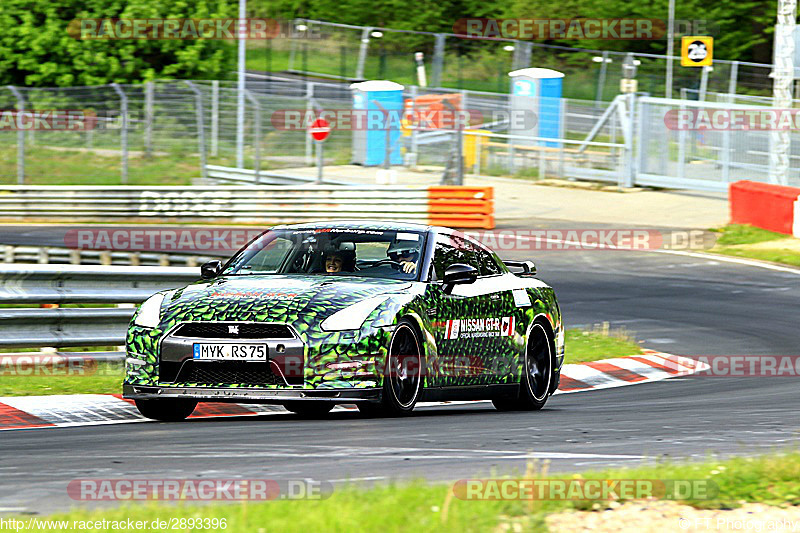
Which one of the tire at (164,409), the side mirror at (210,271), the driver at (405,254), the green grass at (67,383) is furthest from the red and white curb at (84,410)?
the driver at (405,254)

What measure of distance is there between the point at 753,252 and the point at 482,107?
15.8 metres

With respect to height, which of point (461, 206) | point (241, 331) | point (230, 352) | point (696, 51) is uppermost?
point (696, 51)

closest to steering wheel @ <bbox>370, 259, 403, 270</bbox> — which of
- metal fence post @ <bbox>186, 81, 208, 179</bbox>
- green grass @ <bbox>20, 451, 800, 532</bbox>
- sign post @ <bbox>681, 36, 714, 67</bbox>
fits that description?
green grass @ <bbox>20, 451, 800, 532</bbox>

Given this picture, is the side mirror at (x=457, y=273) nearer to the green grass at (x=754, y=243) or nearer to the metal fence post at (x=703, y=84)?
the green grass at (x=754, y=243)

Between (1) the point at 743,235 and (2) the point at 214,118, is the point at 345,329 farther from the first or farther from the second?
(2) the point at 214,118

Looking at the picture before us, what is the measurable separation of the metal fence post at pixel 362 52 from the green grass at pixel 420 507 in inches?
1816

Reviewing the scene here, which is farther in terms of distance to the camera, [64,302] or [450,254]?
[64,302]

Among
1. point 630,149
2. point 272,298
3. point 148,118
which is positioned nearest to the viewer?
point 272,298

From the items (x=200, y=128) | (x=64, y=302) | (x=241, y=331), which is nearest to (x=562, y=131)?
(x=200, y=128)

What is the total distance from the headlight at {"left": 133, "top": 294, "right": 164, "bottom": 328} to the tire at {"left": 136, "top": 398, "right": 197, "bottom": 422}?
54cm

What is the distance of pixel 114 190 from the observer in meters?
32.8

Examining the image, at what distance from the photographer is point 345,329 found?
30.5 feet

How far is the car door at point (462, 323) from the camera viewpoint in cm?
1028

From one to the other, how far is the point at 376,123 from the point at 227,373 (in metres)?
A: 26.6
